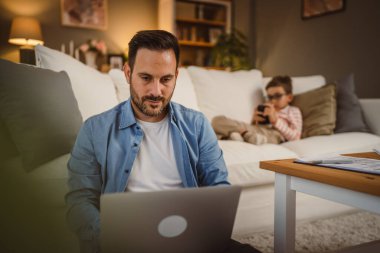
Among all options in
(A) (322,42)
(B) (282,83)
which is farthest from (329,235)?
(A) (322,42)

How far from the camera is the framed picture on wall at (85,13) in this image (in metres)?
3.81

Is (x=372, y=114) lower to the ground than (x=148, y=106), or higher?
lower

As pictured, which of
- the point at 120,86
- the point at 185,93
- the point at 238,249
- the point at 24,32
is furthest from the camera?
the point at 24,32

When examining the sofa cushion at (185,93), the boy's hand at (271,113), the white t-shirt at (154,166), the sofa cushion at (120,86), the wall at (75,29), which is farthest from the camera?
the wall at (75,29)

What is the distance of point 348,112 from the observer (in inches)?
82.8

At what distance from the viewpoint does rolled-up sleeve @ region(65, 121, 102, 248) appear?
0.66 meters

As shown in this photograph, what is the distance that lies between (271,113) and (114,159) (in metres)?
1.37

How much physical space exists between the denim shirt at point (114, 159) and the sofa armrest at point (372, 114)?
5.52 feet

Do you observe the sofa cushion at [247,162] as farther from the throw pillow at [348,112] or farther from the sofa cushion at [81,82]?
the throw pillow at [348,112]

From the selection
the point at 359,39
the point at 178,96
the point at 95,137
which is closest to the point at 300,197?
the point at 178,96

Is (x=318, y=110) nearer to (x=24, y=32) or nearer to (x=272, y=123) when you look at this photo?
(x=272, y=123)

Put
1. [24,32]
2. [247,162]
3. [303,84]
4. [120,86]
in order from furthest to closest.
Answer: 1. [24,32]
2. [303,84]
3. [120,86]
4. [247,162]

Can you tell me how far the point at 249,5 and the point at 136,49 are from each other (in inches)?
156

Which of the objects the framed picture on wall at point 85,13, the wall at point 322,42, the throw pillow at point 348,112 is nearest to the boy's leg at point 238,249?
the throw pillow at point 348,112
